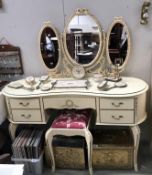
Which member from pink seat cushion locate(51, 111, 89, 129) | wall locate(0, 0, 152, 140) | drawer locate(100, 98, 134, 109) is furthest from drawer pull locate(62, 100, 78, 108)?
wall locate(0, 0, 152, 140)

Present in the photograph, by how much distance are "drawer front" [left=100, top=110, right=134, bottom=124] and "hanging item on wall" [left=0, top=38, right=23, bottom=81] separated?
95cm

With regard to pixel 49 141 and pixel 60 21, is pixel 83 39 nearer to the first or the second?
pixel 60 21

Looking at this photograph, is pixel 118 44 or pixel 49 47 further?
pixel 49 47

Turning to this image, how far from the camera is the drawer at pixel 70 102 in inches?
79.6

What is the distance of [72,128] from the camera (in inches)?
80.0

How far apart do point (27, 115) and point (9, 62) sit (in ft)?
2.01

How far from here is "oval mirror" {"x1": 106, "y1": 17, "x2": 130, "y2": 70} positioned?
6.97 ft

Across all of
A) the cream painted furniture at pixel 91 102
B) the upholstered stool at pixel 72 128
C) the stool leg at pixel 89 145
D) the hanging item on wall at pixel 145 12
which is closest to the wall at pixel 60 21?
the hanging item on wall at pixel 145 12

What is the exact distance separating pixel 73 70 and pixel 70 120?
18.0 inches

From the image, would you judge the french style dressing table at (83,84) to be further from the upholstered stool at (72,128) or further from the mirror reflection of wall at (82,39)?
the upholstered stool at (72,128)

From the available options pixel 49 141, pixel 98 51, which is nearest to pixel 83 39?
pixel 98 51

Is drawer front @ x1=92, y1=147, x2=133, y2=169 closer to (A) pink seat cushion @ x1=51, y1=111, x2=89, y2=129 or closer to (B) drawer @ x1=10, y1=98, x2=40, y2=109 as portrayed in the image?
(A) pink seat cushion @ x1=51, y1=111, x2=89, y2=129

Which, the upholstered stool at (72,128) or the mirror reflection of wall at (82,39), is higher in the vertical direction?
the mirror reflection of wall at (82,39)

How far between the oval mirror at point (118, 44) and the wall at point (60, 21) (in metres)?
0.05
